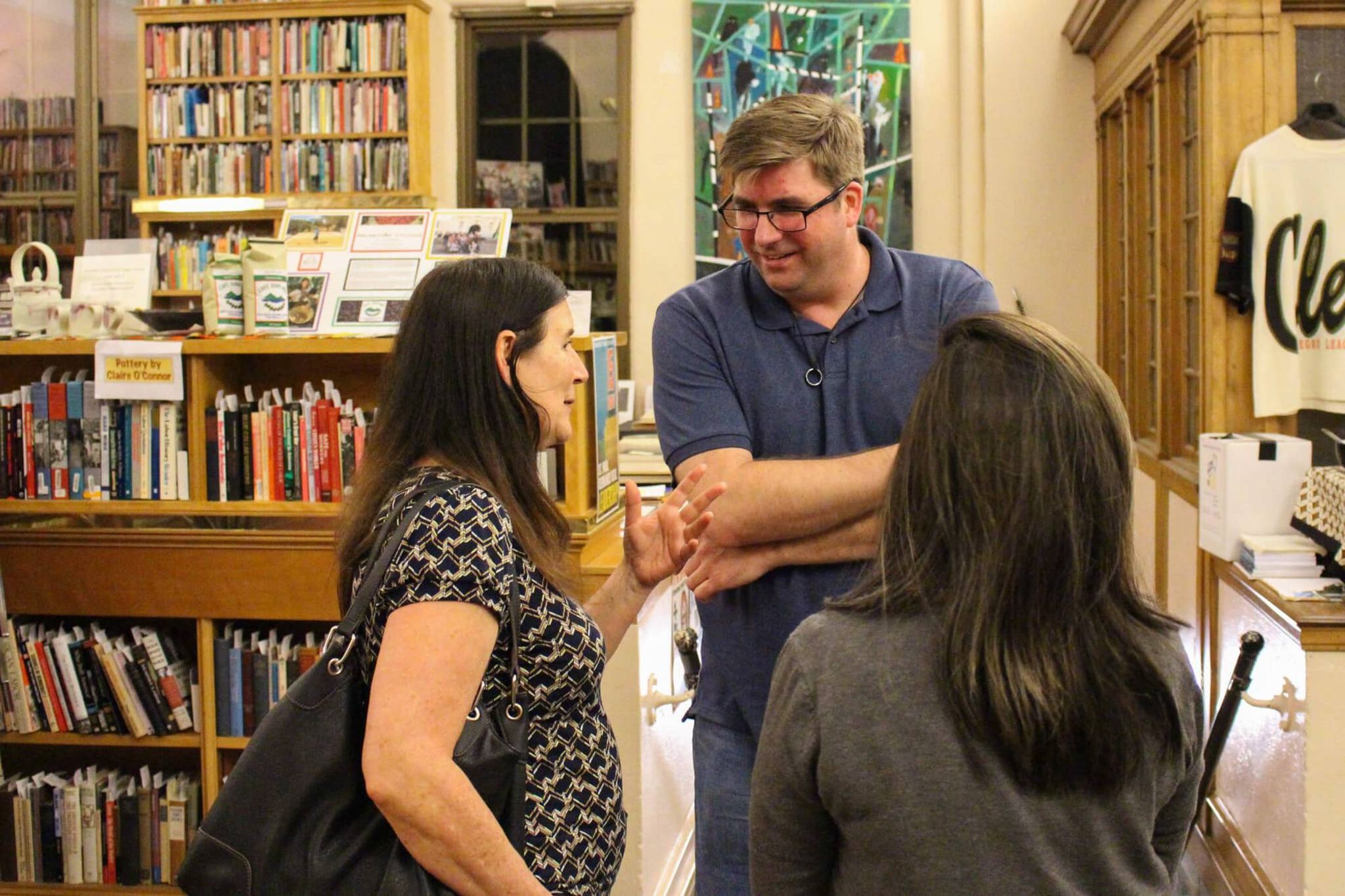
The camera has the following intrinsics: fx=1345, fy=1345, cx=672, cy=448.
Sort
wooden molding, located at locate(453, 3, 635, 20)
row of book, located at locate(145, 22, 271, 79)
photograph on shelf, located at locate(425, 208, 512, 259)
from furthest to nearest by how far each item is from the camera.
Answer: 1. wooden molding, located at locate(453, 3, 635, 20)
2. row of book, located at locate(145, 22, 271, 79)
3. photograph on shelf, located at locate(425, 208, 512, 259)

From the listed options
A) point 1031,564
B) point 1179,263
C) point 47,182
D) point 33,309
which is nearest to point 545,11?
point 47,182

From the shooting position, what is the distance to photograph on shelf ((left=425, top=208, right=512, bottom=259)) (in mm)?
3367

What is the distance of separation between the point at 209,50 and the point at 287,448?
17.5ft

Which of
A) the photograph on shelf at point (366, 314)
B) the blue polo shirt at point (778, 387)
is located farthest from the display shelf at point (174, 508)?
the blue polo shirt at point (778, 387)

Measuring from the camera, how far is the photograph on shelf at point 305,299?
3.27m

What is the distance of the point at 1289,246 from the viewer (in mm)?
3881

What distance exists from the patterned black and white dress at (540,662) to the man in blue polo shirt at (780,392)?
25 centimetres

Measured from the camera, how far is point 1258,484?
366 cm

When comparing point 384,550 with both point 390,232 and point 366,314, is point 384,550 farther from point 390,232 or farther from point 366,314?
point 390,232

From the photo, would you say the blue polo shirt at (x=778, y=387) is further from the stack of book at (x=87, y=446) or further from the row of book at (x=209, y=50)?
the row of book at (x=209, y=50)

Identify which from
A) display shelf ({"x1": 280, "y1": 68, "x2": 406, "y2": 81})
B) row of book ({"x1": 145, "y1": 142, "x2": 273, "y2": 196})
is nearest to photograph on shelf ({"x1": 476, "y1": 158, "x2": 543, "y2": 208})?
display shelf ({"x1": 280, "y1": 68, "x2": 406, "y2": 81})

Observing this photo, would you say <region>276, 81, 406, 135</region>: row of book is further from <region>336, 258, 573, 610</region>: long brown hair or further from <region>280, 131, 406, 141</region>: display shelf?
<region>336, 258, 573, 610</region>: long brown hair

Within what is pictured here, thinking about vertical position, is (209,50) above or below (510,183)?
above

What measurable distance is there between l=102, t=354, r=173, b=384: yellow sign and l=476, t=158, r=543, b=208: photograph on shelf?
499 centimetres
